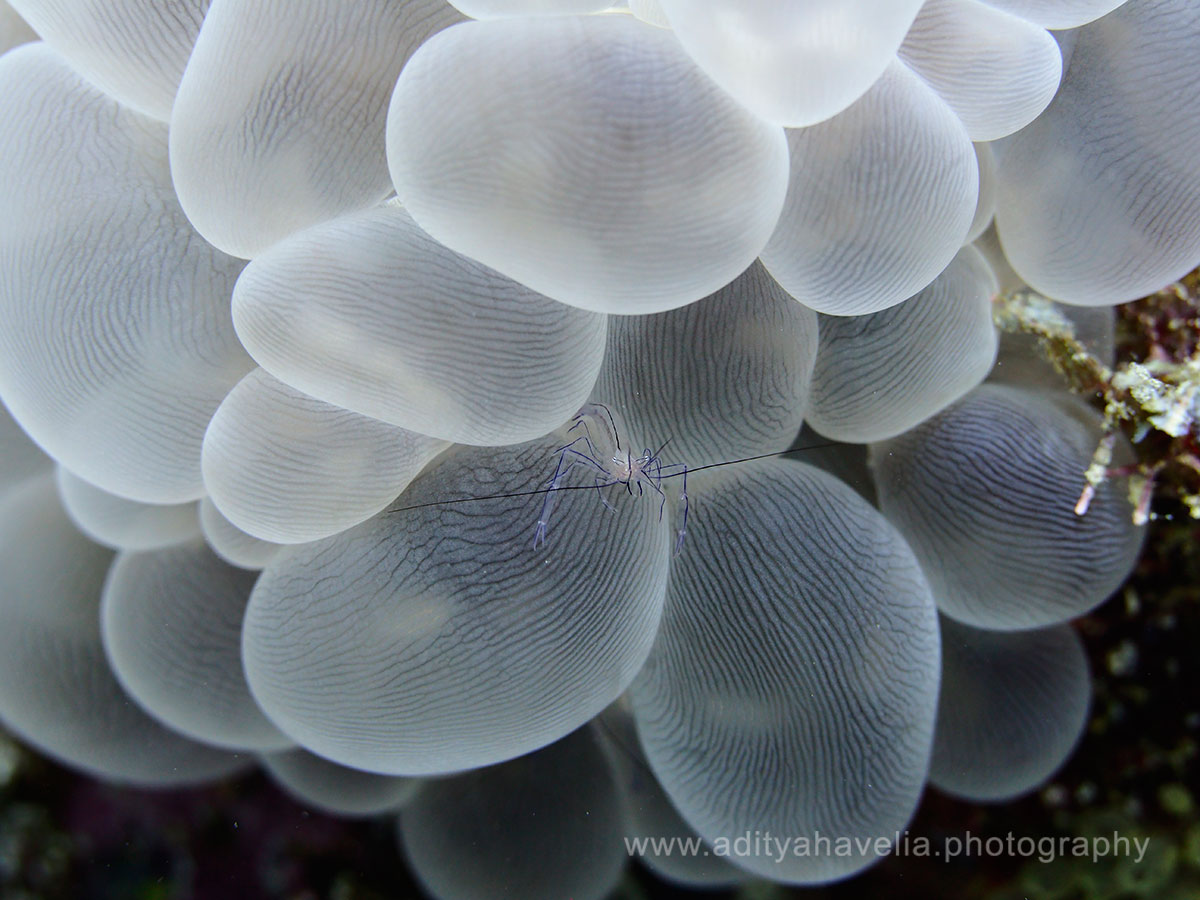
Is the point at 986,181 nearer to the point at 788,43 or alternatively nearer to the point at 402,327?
the point at 788,43

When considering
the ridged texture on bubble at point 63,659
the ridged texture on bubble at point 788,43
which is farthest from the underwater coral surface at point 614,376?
the ridged texture on bubble at point 63,659

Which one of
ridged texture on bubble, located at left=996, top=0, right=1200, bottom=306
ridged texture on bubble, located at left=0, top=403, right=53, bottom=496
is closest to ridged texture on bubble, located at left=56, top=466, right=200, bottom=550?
ridged texture on bubble, located at left=0, top=403, right=53, bottom=496

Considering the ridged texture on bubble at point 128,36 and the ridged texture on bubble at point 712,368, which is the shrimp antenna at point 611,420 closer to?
the ridged texture on bubble at point 712,368

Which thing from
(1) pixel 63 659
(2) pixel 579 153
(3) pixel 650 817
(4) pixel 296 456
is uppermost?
(2) pixel 579 153

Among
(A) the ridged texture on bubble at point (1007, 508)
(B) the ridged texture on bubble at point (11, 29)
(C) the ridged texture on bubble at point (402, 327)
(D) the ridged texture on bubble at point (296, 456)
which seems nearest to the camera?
(C) the ridged texture on bubble at point (402, 327)

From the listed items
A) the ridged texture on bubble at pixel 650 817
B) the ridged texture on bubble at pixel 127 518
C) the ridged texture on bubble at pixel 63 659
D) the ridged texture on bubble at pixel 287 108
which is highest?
the ridged texture on bubble at pixel 287 108

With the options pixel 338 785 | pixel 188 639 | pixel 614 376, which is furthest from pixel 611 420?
pixel 338 785

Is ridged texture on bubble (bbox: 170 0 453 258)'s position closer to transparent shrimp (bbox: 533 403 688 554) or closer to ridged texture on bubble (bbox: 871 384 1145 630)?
transparent shrimp (bbox: 533 403 688 554)

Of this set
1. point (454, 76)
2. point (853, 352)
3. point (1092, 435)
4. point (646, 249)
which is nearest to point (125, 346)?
point (454, 76)
